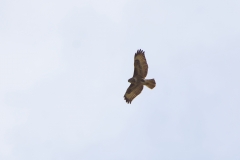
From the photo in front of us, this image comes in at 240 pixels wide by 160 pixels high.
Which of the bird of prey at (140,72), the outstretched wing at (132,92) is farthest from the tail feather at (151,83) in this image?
the outstretched wing at (132,92)

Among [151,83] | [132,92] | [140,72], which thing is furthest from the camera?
[132,92]

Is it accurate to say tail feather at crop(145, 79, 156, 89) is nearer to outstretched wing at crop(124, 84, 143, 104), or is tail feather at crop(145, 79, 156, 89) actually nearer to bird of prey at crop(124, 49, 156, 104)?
bird of prey at crop(124, 49, 156, 104)

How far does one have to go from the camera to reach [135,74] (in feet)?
188

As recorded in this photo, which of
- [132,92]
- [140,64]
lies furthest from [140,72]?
[132,92]

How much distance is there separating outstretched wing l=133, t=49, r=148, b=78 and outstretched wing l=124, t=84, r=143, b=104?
61.5 inches

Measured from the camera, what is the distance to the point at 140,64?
5684 cm

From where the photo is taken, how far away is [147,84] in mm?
56969

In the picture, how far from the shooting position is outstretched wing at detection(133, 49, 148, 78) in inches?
2234

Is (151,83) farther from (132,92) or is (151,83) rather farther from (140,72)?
(132,92)

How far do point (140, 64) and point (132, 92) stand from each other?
10.8 feet

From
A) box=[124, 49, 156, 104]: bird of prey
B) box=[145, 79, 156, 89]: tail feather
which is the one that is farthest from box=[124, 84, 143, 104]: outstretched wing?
box=[145, 79, 156, 89]: tail feather

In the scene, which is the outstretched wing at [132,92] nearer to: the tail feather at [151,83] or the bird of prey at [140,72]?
the bird of prey at [140,72]

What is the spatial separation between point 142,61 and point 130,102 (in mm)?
4398

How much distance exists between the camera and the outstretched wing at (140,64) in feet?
186
